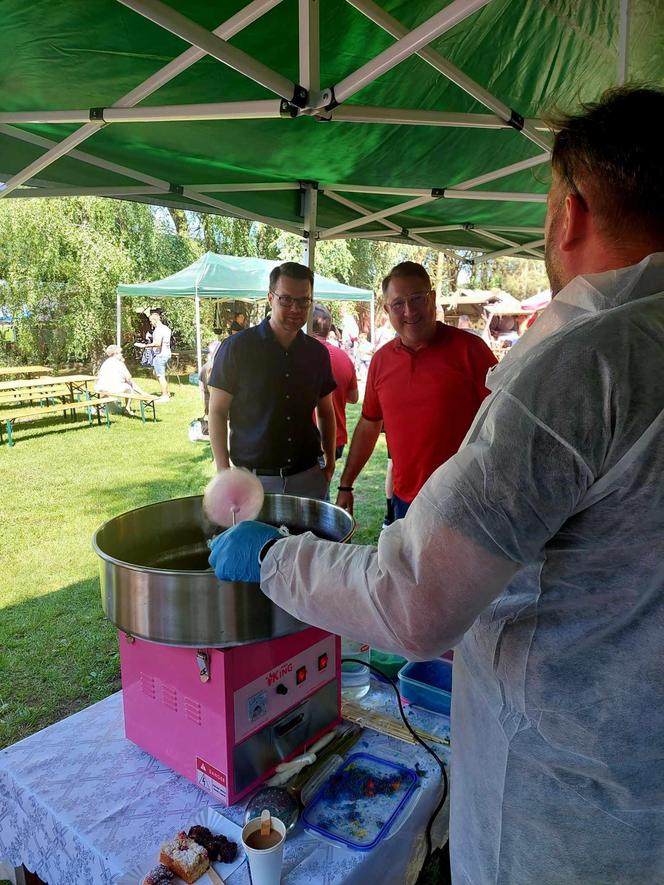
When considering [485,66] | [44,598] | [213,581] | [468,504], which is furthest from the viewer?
[44,598]

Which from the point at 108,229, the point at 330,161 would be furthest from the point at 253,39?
the point at 108,229

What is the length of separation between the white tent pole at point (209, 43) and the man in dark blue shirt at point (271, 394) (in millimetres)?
1153

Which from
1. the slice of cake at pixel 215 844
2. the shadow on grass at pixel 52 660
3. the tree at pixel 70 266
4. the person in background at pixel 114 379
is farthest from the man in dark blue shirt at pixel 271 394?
the tree at pixel 70 266

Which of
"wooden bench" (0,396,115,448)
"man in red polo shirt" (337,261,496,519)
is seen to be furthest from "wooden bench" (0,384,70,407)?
"man in red polo shirt" (337,261,496,519)

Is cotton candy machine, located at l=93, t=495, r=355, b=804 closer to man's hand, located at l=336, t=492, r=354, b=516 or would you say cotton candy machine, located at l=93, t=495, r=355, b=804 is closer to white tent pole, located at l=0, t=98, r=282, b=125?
white tent pole, located at l=0, t=98, r=282, b=125

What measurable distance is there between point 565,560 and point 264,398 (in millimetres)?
2313

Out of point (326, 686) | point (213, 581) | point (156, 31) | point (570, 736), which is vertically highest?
point (156, 31)

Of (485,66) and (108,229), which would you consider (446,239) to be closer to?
(485,66)

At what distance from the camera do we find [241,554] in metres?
0.90

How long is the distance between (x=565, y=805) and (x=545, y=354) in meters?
0.63

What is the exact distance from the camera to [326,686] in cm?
126

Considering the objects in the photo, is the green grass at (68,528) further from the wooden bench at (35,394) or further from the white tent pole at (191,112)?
the white tent pole at (191,112)

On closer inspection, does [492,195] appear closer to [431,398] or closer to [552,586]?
[431,398]

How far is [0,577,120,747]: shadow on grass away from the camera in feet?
9.20
